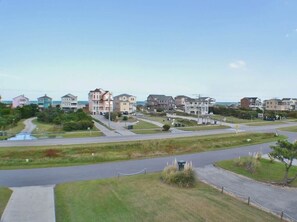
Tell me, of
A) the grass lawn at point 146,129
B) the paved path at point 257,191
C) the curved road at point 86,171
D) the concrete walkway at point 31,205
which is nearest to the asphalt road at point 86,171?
the curved road at point 86,171

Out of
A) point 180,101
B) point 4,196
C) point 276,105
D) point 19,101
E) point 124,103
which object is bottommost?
point 4,196

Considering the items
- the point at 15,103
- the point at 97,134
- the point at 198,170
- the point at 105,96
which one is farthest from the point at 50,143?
the point at 15,103

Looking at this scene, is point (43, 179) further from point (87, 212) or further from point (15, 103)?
point (15, 103)

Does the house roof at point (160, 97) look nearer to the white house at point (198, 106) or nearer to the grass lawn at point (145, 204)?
the white house at point (198, 106)

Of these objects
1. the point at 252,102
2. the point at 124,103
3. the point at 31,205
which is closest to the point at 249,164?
the point at 31,205

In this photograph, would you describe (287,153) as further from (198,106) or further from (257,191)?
(198,106)

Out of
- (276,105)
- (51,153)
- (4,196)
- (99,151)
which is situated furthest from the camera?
(276,105)
